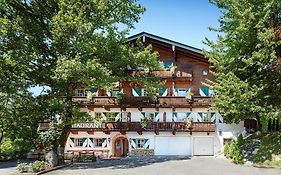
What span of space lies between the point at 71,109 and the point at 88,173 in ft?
19.2

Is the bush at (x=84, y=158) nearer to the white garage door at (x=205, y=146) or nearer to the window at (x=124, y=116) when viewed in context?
the window at (x=124, y=116)

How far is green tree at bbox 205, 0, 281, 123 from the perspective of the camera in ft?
91.3

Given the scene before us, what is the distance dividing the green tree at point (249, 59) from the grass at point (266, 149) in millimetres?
2712

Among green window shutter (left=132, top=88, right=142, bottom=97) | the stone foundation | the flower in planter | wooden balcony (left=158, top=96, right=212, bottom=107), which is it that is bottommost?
the stone foundation

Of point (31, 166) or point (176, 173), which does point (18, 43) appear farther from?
point (176, 173)

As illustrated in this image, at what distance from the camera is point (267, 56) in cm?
2747

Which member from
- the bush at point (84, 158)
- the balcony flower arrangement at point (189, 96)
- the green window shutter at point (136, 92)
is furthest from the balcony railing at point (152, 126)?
→ the bush at point (84, 158)

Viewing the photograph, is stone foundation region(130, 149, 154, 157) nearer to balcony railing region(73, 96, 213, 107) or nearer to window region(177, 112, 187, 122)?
window region(177, 112, 187, 122)

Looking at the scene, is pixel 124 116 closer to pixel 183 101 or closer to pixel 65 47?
pixel 183 101

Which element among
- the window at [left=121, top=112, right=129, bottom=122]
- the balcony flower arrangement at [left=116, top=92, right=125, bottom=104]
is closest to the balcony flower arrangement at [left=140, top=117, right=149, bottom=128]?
the window at [left=121, top=112, right=129, bottom=122]

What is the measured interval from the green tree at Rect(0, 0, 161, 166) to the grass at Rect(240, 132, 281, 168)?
11.7 m

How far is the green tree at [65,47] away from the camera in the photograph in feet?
84.2

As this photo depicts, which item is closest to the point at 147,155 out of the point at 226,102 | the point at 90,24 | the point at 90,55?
the point at 226,102

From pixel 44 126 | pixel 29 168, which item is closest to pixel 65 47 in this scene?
pixel 29 168
